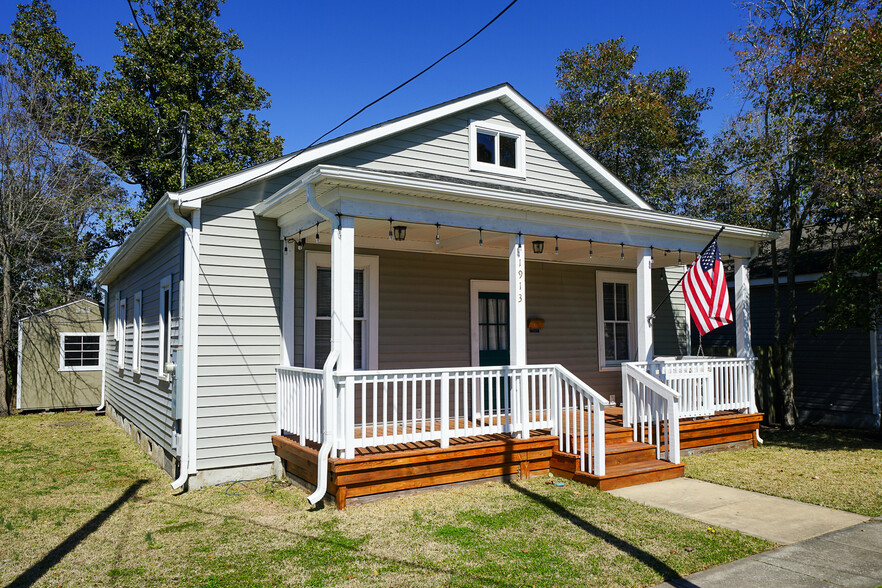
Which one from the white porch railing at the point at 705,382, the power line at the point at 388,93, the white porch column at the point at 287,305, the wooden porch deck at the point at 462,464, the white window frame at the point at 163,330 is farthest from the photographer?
the white porch railing at the point at 705,382

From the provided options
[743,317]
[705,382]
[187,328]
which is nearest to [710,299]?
[705,382]

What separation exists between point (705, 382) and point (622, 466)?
253 centimetres

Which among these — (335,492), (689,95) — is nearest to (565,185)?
(335,492)

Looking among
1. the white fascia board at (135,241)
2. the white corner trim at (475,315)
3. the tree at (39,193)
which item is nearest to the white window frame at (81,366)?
the tree at (39,193)

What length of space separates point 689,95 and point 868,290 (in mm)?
17000

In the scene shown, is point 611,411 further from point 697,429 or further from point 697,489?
point 697,489

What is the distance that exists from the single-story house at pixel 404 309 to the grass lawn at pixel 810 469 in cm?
64

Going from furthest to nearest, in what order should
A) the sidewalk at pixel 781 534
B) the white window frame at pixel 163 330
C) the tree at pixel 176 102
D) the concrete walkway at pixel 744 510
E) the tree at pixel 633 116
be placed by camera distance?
the tree at pixel 633 116
the tree at pixel 176 102
the white window frame at pixel 163 330
the concrete walkway at pixel 744 510
the sidewalk at pixel 781 534

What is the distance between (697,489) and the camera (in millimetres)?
6980

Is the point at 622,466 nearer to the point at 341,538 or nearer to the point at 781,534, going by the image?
the point at 781,534

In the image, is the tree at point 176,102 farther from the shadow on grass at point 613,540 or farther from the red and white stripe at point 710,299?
the shadow on grass at point 613,540

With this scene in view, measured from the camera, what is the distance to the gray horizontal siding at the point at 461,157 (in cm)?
931

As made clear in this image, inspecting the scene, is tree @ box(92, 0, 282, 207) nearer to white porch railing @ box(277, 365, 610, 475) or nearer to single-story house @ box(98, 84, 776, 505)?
single-story house @ box(98, 84, 776, 505)

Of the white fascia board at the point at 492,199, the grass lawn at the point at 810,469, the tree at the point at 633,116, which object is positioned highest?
the tree at the point at 633,116
